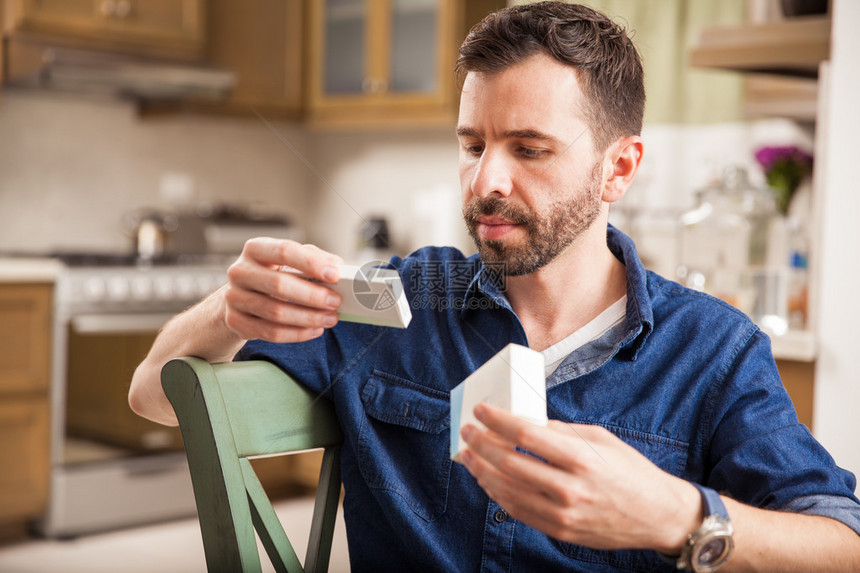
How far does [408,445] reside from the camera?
1039mm

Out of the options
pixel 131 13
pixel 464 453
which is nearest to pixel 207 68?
pixel 131 13

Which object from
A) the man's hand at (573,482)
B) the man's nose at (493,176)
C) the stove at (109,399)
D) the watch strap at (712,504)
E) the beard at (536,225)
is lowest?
the stove at (109,399)

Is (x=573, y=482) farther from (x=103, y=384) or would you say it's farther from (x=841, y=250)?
(x=103, y=384)

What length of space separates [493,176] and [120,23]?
2.49 meters

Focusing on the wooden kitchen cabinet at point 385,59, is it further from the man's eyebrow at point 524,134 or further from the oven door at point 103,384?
the man's eyebrow at point 524,134

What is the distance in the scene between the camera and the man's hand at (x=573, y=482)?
649mm

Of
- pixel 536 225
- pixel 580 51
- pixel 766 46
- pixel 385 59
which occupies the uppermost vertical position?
pixel 385 59

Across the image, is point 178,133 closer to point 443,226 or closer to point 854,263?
point 443,226

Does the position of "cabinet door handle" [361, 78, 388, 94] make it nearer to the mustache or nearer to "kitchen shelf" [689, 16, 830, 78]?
"kitchen shelf" [689, 16, 830, 78]

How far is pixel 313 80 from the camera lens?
3576 mm

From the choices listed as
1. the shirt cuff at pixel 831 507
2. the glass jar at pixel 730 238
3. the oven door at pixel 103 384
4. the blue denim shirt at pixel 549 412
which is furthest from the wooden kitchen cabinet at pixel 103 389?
the shirt cuff at pixel 831 507

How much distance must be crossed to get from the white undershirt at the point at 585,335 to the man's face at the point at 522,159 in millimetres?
96

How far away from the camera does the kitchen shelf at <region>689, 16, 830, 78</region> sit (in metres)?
1.78

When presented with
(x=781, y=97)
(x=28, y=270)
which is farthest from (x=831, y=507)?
(x=28, y=270)
